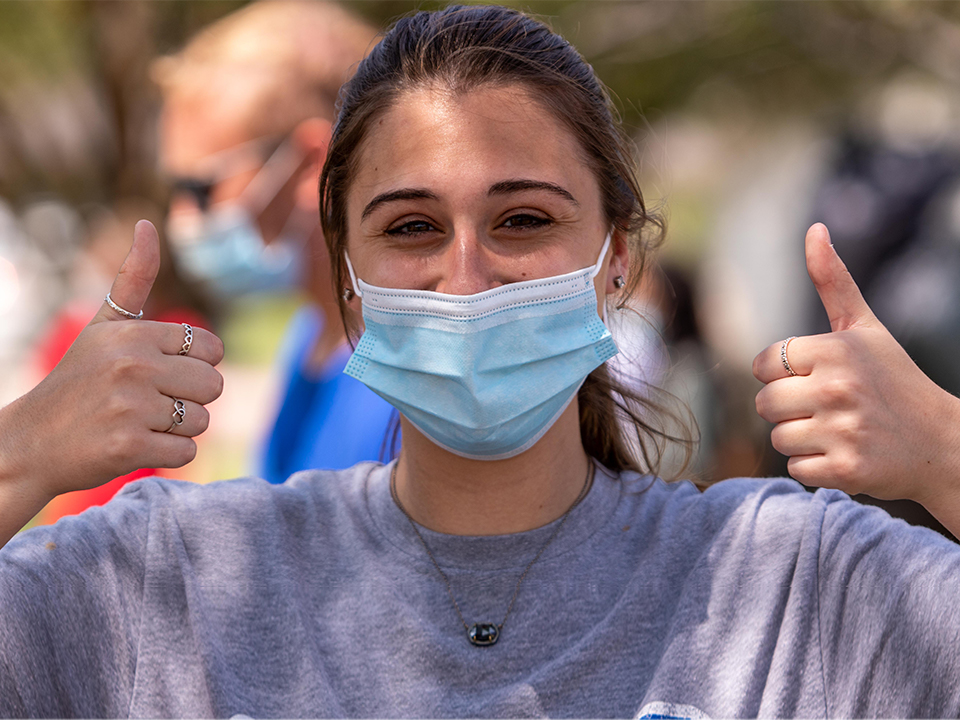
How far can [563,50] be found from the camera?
229 centimetres

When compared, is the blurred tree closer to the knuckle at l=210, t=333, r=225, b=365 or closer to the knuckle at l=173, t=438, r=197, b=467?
the knuckle at l=210, t=333, r=225, b=365

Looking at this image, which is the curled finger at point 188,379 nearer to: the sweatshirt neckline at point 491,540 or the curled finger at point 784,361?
the sweatshirt neckline at point 491,540

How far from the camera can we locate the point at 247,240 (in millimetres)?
3756

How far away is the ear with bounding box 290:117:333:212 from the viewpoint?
3553 mm

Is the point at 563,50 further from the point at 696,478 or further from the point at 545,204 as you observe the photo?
the point at 696,478

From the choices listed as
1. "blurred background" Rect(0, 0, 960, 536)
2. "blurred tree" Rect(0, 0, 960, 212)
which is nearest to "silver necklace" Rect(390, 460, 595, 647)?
"blurred background" Rect(0, 0, 960, 536)

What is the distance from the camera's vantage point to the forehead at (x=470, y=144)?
2057 mm

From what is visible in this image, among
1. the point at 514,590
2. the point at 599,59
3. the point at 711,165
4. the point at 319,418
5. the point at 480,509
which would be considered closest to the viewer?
the point at 514,590

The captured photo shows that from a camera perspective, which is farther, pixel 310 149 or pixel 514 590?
pixel 310 149

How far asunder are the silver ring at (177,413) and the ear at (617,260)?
1044 millimetres

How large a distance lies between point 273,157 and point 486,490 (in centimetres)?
194

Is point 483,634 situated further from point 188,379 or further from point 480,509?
point 188,379

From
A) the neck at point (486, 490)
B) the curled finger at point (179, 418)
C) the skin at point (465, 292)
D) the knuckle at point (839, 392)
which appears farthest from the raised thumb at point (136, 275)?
the knuckle at point (839, 392)

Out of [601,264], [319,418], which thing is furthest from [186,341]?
[319,418]
